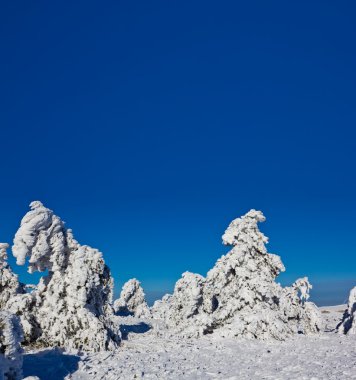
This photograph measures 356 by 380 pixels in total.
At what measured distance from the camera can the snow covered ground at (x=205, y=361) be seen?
15.2 metres

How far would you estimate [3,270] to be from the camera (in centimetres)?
2806

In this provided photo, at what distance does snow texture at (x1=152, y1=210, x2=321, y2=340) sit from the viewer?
2378cm

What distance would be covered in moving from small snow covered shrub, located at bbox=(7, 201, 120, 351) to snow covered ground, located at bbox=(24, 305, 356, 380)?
1.35 m

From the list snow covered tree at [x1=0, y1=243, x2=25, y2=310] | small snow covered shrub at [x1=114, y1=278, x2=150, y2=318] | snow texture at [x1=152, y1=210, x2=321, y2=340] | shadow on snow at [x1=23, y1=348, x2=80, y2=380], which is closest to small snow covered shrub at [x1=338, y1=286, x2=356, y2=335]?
snow texture at [x1=152, y1=210, x2=321, y2=340]

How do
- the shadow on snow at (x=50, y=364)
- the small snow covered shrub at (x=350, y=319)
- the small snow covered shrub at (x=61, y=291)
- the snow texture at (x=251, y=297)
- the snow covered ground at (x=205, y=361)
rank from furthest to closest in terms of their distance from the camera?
the small snow covered shrub at (x=350, y=319) → the snow texture at (x=251, y=297) → the small snow covered shrub at (x=61, y=291) → the snow covered ground at (x=205, y=361) → the shadow on snow at (x=50, y=364)

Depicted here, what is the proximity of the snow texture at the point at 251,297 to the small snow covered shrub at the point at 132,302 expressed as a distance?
93.8ft

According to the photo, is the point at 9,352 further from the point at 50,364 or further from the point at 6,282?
the point at 6,282

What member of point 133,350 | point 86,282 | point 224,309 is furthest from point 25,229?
point 224,309

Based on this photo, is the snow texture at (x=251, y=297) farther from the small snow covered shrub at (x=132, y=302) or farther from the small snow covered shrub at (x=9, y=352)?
the small snow covered shrub at (x=132, y=302)

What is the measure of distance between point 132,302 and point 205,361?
41.6 metres

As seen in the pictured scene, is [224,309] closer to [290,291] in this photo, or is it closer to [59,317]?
[290,291]

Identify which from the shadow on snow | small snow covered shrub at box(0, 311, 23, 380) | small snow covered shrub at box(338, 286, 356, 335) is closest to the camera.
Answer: small snow covered shrub at box(0, 311, 23, 380)

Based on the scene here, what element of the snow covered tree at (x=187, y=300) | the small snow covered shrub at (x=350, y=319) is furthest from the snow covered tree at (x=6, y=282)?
the small snow covered shrub at (x=350, y=319)

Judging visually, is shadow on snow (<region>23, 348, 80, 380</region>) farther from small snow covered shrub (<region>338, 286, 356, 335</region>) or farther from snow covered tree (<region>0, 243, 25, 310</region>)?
small snow covered shrub (<region>338, 286, 356, 335</region>)
